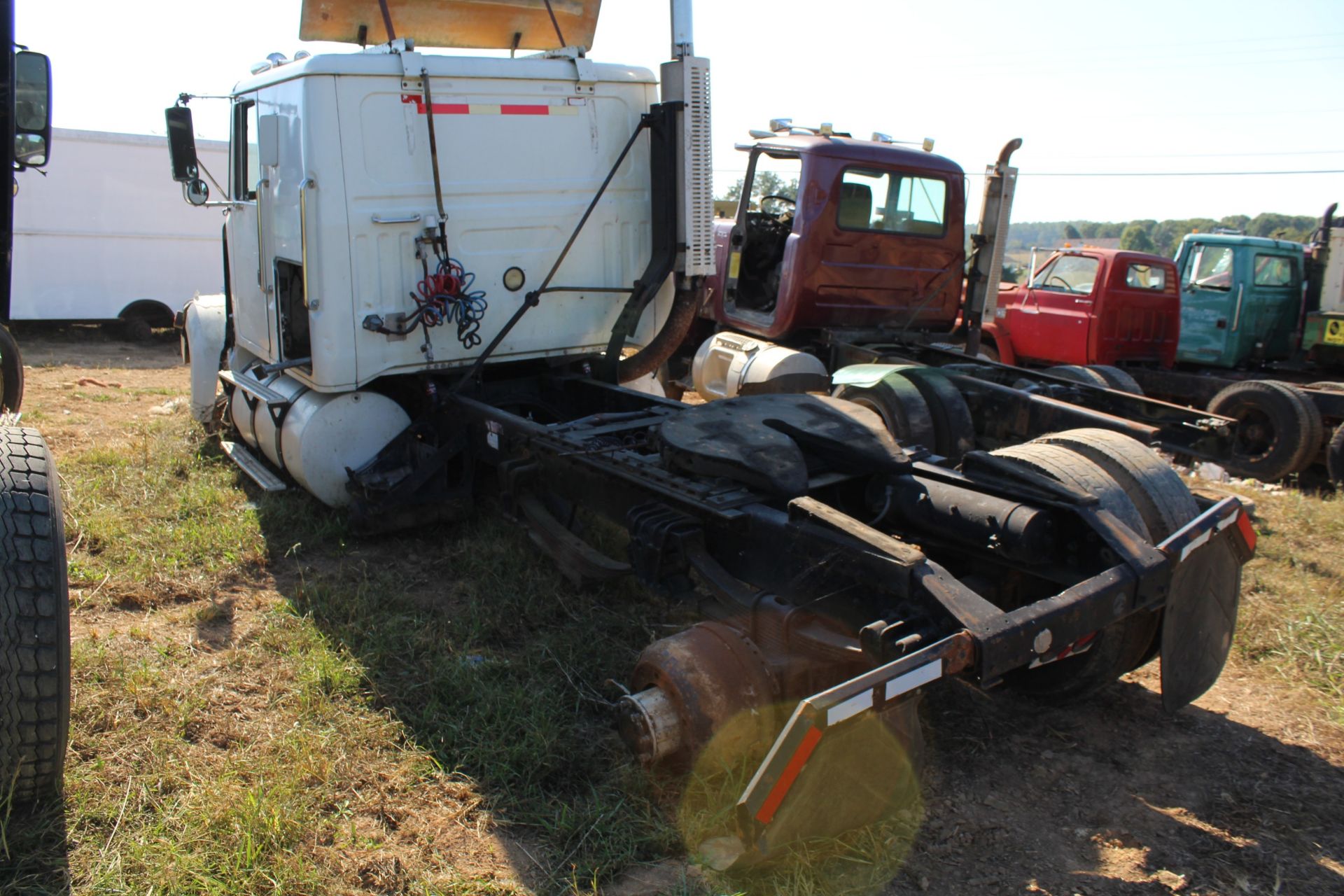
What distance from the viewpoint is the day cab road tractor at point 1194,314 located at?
9.33 meters

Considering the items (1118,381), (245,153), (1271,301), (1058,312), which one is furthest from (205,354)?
(1271,301)

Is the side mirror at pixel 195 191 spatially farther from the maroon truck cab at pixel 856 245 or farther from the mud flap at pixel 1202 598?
the mud flap at pixel 1202 598

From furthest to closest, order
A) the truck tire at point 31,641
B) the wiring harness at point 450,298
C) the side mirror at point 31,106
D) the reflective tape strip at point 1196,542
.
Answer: the wiring harness at point 450,298 < the side mirror at point 31,106 < the reflective tape strip at point 1196,542 < the truck tire at point 31,641

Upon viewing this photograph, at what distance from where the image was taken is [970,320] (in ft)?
27.1

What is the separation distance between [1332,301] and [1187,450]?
524 cm

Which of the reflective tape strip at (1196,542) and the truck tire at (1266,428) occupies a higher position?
the reflective tape strip at (1196,542)

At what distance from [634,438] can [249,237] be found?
3.12 meters

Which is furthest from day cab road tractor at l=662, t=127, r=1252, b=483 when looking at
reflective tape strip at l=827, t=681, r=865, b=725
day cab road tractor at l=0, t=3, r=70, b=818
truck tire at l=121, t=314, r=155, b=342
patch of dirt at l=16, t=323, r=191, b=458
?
truck tire at l=121, t=314, r=155, b=342

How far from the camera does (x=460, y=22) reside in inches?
229

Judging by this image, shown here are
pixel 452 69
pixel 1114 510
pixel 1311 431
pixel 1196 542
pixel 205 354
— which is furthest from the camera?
pixel 1311 431

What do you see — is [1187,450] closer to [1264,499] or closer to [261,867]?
[1264,499]

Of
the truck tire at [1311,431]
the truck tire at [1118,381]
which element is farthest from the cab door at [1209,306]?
the truck tire at [1118,381]

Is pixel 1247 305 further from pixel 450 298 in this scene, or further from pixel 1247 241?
pixel 450 298

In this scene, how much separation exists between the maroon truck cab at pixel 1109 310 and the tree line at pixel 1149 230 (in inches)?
70.7
